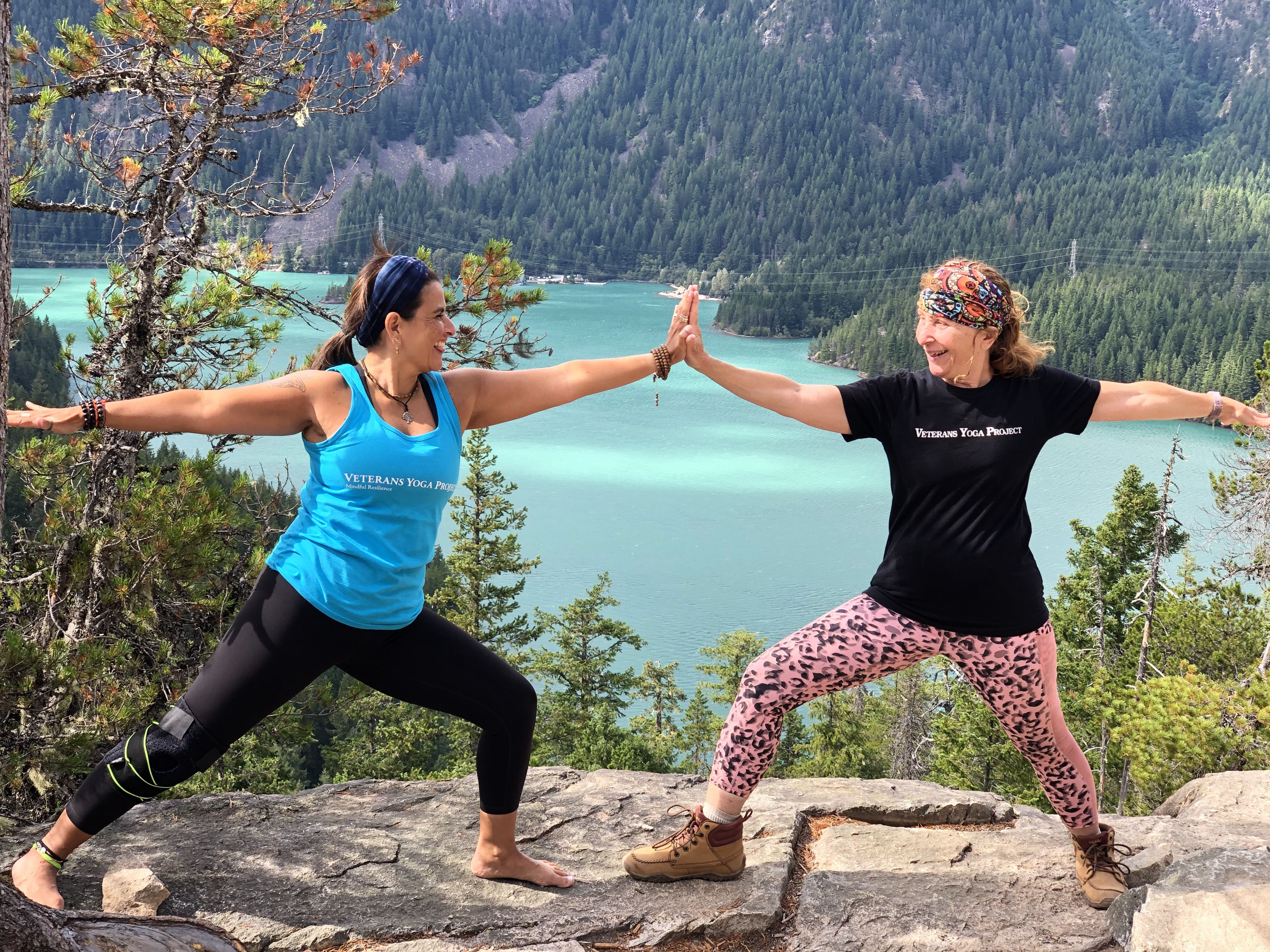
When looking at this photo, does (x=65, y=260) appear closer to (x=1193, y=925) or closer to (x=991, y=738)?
(x=991, y=738)

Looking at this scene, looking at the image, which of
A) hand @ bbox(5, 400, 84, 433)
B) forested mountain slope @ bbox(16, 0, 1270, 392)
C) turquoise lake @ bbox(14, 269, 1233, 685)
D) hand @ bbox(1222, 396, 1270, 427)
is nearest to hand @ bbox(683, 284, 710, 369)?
hand @ bbox(1222, 396, 1270, 427)

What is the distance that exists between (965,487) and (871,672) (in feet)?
2.00

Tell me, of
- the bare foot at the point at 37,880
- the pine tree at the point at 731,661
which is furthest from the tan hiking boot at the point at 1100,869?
the pine tree at the point at 731,661

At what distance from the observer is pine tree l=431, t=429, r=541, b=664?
25.9 metres

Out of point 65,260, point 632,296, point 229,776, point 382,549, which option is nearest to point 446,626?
point 382,549

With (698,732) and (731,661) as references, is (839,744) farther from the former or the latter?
(731,661)

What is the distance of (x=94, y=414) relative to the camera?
8.60ft

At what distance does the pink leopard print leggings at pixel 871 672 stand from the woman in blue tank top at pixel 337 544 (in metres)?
0.70

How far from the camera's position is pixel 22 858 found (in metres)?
2.89

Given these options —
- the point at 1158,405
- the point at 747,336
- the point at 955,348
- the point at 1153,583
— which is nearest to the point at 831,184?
the point at 747,336

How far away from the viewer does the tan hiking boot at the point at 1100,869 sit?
3318 mm

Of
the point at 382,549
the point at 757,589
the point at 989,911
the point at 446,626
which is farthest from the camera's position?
the point at 757,589

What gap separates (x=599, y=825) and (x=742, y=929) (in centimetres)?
88

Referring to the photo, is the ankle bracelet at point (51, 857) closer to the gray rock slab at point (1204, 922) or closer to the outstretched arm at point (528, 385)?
the outstretched arm at point (528, 385)
